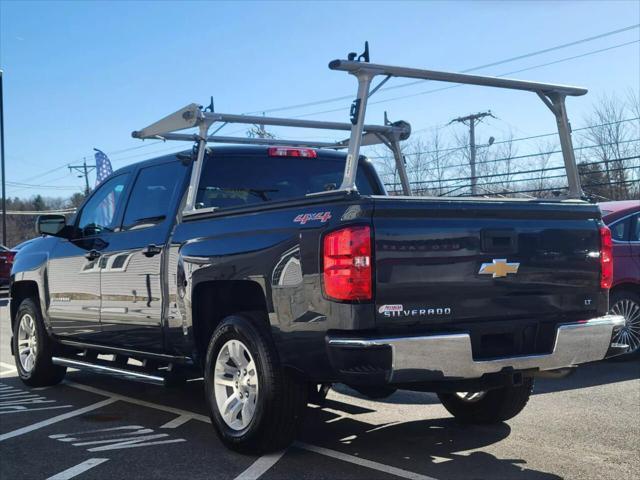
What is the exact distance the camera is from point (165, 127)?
6082 mm

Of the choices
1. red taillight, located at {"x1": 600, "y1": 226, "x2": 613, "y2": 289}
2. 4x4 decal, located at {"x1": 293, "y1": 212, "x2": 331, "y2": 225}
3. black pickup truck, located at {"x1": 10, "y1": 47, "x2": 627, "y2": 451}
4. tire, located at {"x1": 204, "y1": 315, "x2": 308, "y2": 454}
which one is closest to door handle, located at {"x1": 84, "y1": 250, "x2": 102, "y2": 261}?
black pickup truck, located at {"x1": 10, "y1": 47, "x2": 627, "y2": 451}

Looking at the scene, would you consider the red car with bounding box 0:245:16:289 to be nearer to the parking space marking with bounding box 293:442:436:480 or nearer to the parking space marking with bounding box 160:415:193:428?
the parking space marking with bounding box 160:415:193:428

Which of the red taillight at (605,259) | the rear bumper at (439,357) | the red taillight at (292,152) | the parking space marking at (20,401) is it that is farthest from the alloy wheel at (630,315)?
the parking space marking at (20,401)

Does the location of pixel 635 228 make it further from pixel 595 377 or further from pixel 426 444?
pixel 426 444

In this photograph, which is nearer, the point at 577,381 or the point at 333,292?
the point at 333,292

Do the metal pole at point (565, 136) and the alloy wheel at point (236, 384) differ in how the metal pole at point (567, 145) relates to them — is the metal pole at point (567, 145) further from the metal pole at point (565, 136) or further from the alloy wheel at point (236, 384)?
the alloy wheel at point (236, 384)

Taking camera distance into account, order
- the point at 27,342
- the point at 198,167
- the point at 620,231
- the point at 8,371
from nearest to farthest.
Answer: the point at 198,167, the point at 27,342, the point at 620,231, the point at 8,371

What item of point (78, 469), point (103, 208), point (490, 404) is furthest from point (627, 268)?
point (78, 469)

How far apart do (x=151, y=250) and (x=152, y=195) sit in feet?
2.22

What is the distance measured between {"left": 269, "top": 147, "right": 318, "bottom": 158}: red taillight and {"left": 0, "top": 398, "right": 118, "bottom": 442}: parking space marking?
2703 mm

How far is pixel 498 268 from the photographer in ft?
14.2

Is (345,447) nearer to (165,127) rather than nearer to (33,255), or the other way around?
(165,127)

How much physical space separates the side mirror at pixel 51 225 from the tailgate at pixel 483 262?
402 centimetres

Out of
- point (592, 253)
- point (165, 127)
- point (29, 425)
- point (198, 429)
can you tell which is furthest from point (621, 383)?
point (29, 425)
